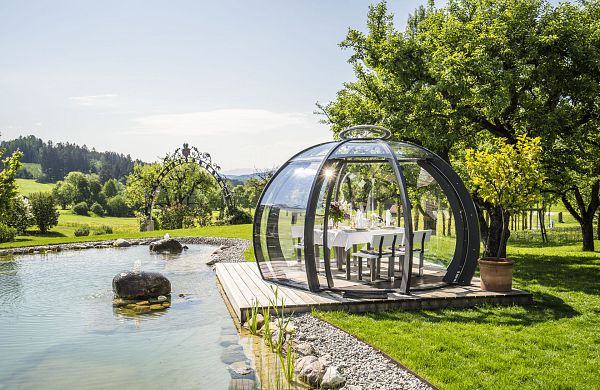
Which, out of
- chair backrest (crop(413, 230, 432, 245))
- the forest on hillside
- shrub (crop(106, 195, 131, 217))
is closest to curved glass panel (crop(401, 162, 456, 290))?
chair backrest (crop(413, 230, 432, 245))

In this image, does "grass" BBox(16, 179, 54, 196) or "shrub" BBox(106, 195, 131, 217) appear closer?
"shrub" BBox(106, 195, 131, 217)

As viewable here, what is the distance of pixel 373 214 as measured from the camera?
1053cm

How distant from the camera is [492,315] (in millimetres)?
7449

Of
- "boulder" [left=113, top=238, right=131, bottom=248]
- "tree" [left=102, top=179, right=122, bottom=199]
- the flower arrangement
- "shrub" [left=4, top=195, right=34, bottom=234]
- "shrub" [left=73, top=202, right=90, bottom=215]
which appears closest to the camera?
the flower arrangement

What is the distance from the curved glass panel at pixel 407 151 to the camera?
916 centimetres

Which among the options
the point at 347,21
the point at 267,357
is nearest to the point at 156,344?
the point at 267,357

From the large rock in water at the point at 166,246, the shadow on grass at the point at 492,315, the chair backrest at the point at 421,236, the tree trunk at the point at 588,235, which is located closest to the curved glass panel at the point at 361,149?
the chair backrest at the point at 421,236

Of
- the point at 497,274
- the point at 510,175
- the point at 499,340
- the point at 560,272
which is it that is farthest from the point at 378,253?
the point at 560,272

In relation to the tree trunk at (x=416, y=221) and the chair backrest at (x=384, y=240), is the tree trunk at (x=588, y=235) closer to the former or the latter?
the tree trunk at (x=416, y=221)

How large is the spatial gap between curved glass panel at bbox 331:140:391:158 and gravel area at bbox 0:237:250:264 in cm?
597

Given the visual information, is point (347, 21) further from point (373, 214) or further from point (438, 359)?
point (438, 359)

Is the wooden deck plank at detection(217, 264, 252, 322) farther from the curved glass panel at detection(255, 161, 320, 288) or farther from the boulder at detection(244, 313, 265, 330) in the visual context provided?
the curved glass panel at detection(255, 161, 320, 288)

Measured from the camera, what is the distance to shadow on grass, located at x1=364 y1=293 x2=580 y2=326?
7133 mm

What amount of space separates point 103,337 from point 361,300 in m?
4.00
